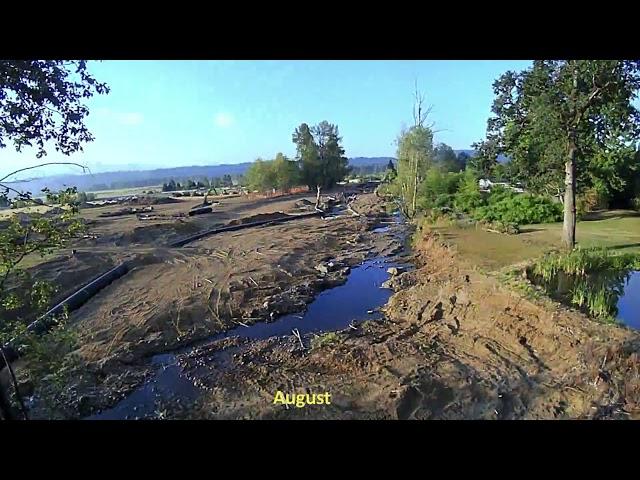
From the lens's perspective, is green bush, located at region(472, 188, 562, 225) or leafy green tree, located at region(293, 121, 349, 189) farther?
green bush, located at region(472, 188, 562, 225)

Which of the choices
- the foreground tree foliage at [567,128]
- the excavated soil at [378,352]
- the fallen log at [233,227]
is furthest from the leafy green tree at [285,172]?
the foreground tree foliage at [567,128]

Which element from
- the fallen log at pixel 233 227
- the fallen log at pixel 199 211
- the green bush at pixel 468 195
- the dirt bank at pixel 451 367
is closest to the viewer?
the dirt bank at pixel 451 367

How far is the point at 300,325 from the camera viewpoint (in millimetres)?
3943

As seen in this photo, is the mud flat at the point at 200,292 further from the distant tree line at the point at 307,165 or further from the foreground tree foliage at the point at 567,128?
the foreground tree foliage at the point at 567,128

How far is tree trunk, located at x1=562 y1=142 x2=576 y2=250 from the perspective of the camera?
12.6 feet

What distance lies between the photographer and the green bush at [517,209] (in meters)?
4.38

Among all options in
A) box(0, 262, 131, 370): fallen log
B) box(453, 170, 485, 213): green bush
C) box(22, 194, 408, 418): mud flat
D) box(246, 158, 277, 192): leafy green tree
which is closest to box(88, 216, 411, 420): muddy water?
box(22, 194, 408, 418): mud flat

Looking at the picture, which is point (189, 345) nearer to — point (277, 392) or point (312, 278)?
point (277, 392)

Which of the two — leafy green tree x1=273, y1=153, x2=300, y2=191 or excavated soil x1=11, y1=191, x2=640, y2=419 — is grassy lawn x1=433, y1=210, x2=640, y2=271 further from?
leafy green tree x1=273, y1=153, x2=300, y2=191

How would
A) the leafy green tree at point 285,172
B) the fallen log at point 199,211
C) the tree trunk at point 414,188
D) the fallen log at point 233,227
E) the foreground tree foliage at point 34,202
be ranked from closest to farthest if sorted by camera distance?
the foreground tree foliage at point 34,202
the leafy green tree at point 285,172
the fallen log at point 199,211
the fallen log at point 233,227
the tree trunk at point 414,188

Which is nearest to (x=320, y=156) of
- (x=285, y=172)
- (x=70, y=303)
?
(x=285, y=172)

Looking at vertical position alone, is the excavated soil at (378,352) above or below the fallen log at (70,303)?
below

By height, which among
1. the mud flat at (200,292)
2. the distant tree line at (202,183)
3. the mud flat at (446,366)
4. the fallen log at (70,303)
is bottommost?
the mud flat at (446,366)
